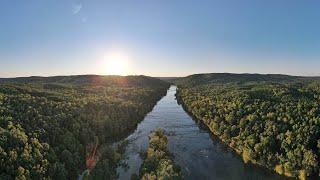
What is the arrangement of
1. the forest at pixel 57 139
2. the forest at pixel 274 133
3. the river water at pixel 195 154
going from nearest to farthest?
the forest at pixel 57 139 < the forest at pixel 274 133 < the river water at pixel 195 154

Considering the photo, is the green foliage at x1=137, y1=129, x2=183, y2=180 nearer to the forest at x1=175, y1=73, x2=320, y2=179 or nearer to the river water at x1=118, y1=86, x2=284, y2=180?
the river water at x1=118, y1=86, x2=284, y2=180

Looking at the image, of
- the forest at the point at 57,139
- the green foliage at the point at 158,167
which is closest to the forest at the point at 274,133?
the green foliage at the point at 158,167

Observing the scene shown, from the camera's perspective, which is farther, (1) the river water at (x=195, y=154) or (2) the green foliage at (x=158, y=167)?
(1) the river water at (x=195, y=154)

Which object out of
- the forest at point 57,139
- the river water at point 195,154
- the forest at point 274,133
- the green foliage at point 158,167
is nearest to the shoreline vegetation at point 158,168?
the green foliage at point 158,167

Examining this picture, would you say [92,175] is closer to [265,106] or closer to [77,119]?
[77,119]

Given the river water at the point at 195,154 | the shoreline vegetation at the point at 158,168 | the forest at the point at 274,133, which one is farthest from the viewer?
the river water at the point at 195,154

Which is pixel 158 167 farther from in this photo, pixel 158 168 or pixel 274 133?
pixel 274 133

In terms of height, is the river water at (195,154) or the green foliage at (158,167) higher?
the green foliage at (158,167)

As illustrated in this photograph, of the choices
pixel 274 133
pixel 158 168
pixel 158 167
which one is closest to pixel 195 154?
pixel 274 133

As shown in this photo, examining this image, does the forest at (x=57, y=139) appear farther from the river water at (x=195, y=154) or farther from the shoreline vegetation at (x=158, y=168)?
the shoreline vegetation at (x=158, y=168)

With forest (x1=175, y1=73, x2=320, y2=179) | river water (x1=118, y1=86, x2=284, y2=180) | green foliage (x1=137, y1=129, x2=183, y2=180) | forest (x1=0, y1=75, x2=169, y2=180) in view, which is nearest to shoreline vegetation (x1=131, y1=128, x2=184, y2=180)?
green foliage (x1=137, y1=129, x2=183, y2=180)
